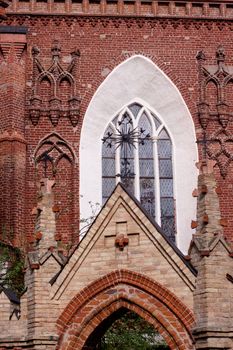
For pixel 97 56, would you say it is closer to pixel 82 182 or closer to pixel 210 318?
pixel 82 182

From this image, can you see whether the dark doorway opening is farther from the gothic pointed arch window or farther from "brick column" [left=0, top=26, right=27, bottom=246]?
the gothic pointed arch window

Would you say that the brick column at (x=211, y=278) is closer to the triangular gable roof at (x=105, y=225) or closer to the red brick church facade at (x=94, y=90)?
the triangular gable roof at (x=105, y=225)

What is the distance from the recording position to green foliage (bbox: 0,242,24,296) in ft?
47.7

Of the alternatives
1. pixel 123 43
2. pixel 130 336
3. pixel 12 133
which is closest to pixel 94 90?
pixel 123 43

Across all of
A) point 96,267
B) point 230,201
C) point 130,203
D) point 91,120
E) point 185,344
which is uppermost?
point 91,120

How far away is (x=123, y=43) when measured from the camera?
19.5 metres

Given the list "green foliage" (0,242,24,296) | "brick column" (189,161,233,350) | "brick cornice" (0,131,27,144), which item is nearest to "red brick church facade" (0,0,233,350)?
"brick cornice" (0,131,27,144)

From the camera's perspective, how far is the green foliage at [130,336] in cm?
1220

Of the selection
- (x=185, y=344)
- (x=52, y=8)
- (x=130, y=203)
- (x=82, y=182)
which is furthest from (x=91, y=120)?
(x=185, y=344)

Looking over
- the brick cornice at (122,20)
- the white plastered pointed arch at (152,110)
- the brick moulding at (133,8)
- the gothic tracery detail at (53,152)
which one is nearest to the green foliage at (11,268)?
the white plastered pointed arch at (152,110)

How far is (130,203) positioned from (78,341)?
2097mm

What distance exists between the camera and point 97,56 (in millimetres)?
19312

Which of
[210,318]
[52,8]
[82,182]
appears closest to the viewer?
[210,318]

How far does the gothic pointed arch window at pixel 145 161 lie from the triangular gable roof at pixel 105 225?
7751 millimetres
